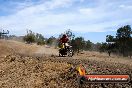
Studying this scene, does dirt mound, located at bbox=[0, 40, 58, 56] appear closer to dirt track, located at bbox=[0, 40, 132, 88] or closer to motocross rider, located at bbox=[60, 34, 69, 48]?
motocross rider, located at bbox=[60, 34, 69, 48]

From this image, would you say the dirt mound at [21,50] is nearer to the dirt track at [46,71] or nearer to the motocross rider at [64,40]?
the motocross rider at [64,40]

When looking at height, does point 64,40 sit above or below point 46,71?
above

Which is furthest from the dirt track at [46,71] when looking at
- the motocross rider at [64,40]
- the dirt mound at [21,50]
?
the dirt mound at [21,50]

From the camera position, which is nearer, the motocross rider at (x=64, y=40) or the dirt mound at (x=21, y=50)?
the motocross rider at (x=64, y=40)

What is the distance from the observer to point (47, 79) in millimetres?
23500

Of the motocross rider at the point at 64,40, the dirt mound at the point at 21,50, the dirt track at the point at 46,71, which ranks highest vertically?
the motocross rider at the point at 64,40

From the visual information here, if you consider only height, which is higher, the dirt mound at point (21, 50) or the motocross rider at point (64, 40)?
the motocross rider at point (64, 40)

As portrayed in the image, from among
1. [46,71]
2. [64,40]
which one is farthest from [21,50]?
[46,71]

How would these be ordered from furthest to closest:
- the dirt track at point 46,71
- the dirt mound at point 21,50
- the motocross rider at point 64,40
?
the dirt mound at point 21,50 < the motocross rider at point 64,40 < the dirt track at point 46,71

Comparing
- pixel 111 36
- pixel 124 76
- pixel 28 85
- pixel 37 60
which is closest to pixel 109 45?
pixel 111 36

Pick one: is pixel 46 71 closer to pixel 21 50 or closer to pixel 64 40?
pixel 64 40

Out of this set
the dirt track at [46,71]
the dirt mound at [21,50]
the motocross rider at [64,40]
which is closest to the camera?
the dirt track at [46,71]

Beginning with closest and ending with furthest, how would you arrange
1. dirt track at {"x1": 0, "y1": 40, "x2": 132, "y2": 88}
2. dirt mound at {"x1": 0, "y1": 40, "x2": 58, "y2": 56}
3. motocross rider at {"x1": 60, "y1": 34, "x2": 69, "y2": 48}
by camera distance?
dirt track at {"x1": 0, "y1": 40, "x2": 132, "y2": 88}
motocross rider at {"x1": 60, "y1": 34, "x2": 69, "y2": 48}
dirt mound at {"x1": 0, "y1": 40, "x2": 58, "y2": 56}

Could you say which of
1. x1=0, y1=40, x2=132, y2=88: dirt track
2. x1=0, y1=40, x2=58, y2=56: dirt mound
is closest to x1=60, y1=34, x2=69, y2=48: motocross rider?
x1=0, y1=40, x2=58, y2=56: dirt mound
